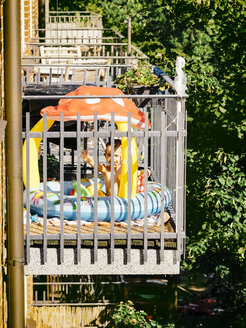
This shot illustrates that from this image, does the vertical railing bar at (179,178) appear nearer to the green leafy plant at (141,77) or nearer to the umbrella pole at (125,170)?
the umbrella pole at (125,170)

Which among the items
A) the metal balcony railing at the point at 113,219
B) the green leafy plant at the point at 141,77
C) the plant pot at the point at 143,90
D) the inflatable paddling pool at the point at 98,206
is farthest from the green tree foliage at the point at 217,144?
the metal balcony railing at the point at 113,219

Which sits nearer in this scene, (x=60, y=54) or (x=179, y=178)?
(x=179, y=178)

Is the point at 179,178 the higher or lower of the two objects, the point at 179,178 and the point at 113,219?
the higher

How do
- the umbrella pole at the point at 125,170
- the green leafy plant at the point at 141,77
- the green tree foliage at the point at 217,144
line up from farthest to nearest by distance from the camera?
the green tree foliage at the point at 217,144 < the green leafy plant at the point at 141,77 < the umbrella pole at the point at 125,170

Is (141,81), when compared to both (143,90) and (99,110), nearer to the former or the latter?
(143,90)

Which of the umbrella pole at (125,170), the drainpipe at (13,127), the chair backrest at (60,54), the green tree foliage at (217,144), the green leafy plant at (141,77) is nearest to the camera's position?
the drainpipe at (13,127)

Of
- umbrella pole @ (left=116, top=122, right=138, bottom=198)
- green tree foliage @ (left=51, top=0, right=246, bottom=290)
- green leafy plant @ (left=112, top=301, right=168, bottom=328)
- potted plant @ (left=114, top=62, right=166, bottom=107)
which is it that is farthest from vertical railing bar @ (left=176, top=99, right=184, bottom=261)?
green tree foliage @ (left=51, top=0, right=246, bottom=290)

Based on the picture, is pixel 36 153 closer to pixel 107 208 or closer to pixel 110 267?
pixel 107 208

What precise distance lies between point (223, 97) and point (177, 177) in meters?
7.52

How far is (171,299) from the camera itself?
16.8 meters

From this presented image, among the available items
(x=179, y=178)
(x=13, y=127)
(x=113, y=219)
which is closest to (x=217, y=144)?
(x=179, y=178)

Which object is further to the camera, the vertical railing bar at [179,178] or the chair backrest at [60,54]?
the chair backrest at [60,54]

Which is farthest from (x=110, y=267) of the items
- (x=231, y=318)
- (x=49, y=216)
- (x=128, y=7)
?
(x=128, y=7)

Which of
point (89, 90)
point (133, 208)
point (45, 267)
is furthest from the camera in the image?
point (89, 90)
